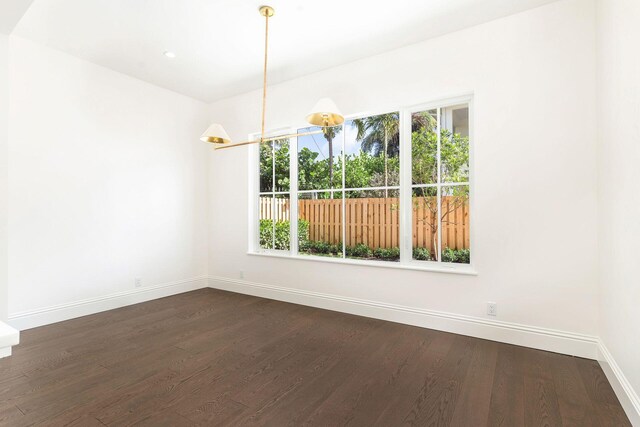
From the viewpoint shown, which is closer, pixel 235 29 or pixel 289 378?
pixel 289 378

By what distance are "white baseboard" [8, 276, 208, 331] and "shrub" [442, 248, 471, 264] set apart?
378cm

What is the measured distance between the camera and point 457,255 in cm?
332

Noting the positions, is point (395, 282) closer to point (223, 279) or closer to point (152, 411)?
point (152, 411)

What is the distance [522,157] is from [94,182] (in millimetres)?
4716

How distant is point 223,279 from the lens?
5.03 m

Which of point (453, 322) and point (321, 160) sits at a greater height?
point (321, 160)

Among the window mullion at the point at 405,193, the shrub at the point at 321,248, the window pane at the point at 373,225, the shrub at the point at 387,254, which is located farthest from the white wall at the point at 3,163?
the window mullion at the point at 405,193

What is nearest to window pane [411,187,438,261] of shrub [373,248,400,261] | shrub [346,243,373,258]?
shrub [373,248,400,261]

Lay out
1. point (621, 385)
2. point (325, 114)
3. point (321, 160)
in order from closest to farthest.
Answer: point (621, 385), point (325, 114), point (321, 160)

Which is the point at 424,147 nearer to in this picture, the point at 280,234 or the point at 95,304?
the point at 280,234

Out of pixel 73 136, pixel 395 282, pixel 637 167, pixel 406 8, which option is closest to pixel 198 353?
pixel 395 282

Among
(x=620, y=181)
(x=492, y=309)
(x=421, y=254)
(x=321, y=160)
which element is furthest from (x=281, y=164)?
(x=620, y=181)

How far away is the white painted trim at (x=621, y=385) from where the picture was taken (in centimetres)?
179

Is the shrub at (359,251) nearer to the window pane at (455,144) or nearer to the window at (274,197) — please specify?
the window at (274,197)
